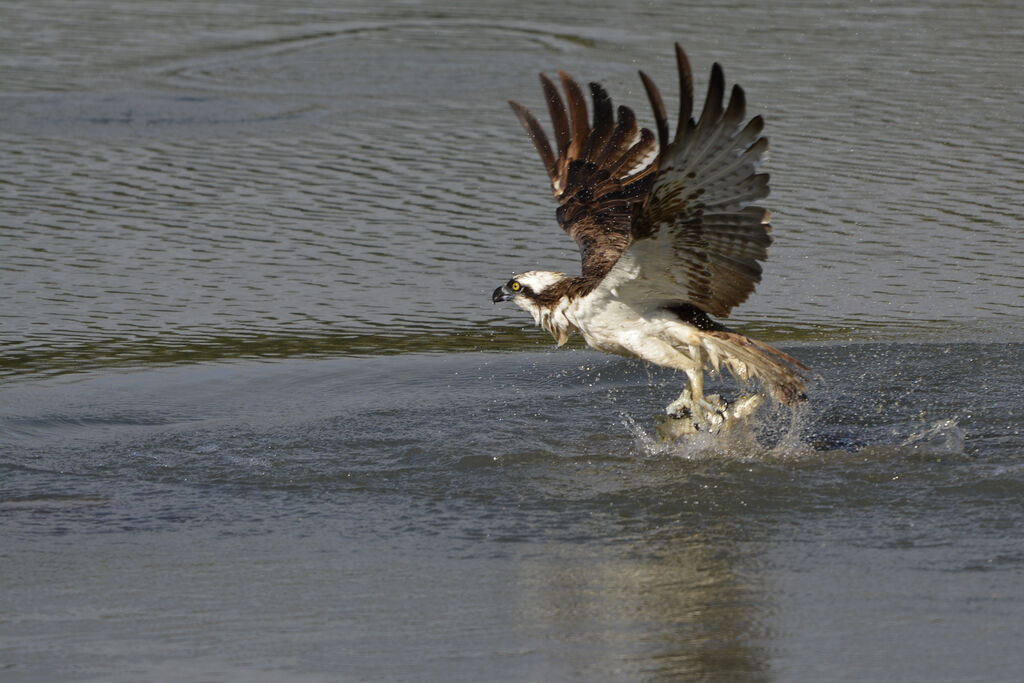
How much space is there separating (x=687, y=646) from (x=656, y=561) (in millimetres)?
795

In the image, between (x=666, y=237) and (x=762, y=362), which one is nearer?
(x=666, y=237)

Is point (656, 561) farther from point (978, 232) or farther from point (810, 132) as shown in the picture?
point (810, 132)

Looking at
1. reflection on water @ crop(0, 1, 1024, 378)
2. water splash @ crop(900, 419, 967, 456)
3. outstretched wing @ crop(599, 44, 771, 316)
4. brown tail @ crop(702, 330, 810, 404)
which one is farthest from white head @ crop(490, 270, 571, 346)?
water splash @ crop(900, 419, 967, 456)

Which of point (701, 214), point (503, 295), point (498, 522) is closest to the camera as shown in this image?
point (498, 522)

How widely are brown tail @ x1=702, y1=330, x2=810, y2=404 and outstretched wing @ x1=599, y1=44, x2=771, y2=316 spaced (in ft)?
0.43

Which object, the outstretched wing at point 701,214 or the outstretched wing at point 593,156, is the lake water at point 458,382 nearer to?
the outstretched wing at point 701,214

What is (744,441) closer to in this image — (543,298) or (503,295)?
(543,298)

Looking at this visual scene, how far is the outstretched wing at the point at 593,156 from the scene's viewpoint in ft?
25.9

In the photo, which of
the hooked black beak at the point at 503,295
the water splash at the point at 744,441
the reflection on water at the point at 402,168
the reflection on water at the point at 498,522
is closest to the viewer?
the reflection on water at the point at 498,522

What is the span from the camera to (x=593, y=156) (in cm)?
812

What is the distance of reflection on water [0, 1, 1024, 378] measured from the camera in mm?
8703

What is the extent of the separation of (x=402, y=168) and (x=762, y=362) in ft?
16.9

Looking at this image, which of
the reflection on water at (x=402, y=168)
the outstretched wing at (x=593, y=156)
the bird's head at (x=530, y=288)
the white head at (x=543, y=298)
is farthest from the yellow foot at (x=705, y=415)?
the reflection on water at (x=402, y=168)

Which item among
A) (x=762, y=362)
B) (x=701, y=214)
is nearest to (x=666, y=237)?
(x=701, y=214)
